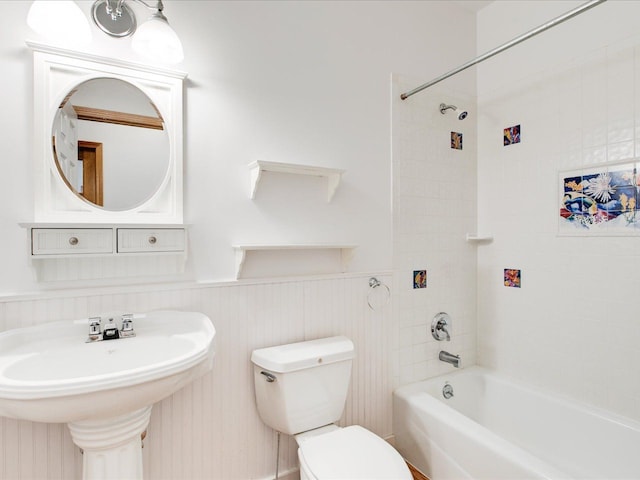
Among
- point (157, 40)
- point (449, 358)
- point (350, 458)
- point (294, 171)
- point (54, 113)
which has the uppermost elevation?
point (157, 40)

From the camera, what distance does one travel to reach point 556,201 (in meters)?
1.98

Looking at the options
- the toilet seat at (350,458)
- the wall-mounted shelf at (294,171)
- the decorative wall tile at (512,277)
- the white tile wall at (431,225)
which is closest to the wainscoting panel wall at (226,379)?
the white tile wall at (431,225)

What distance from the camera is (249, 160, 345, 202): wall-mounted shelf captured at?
158 centimetres

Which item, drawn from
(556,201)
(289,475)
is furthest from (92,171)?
(556,201)

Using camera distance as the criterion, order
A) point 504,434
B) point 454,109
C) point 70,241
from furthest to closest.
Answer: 1. point 454,109
2. point 504,434
3. point 70,241

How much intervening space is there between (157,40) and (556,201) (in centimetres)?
208

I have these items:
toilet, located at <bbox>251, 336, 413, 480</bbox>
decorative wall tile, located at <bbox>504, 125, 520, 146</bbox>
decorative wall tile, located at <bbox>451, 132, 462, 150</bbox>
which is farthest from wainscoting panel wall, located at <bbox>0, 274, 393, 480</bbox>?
decorative wall tile, located at <bbox>504, 125, 520, 146</bbox>

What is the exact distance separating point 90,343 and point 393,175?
1.64m

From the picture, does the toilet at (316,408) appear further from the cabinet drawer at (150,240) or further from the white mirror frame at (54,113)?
the white mirror frame at (54,113)

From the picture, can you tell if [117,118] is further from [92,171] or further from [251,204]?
[251,204]

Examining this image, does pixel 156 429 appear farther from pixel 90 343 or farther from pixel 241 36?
pixel 241 36

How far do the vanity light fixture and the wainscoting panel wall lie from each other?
0.92 m

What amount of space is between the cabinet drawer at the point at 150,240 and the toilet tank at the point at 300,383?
60cm

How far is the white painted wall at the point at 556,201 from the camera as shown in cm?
171
